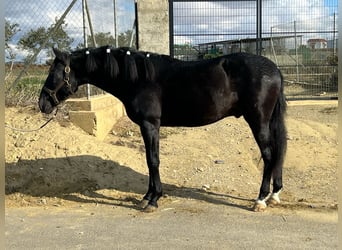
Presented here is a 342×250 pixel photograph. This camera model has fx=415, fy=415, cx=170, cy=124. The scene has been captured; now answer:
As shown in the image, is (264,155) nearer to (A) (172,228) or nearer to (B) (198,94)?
(B) (198,94)

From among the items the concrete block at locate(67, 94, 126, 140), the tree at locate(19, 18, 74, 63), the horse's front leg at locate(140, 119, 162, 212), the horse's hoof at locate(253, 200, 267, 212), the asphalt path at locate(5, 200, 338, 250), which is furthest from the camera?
the tree at locate(19, 18, 74, 63)

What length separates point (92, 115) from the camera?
7816 mm

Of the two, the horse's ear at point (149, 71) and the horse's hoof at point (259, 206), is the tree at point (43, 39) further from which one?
the horse's hoof at point (259, 206)

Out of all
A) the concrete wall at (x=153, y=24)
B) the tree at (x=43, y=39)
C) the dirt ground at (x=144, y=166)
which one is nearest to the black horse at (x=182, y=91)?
the dirt ground at (x=144, y=166)

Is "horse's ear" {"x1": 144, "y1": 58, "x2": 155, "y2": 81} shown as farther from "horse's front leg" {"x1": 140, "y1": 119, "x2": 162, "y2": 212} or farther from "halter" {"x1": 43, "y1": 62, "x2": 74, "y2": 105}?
"halter" {"x1": 43, "y1": 62, "x2": 74, "y2": 105}

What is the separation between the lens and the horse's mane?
5367mm

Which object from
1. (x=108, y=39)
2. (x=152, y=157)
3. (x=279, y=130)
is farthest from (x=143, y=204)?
(x=108, y=39)

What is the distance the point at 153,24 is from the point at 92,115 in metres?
3.25

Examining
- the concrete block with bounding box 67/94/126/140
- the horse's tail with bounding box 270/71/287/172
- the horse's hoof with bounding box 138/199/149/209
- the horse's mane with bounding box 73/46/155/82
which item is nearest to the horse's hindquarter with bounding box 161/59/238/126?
the horse's mane with bounding box 73/46/155/82

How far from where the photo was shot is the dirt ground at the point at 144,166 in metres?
5.91

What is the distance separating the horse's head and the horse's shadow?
4.47ft

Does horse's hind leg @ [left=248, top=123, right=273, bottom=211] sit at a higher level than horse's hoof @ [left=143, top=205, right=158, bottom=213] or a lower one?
higher

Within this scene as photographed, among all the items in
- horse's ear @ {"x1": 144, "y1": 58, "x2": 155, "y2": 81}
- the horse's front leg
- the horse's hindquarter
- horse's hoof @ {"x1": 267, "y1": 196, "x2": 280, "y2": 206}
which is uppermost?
horse's ear @ {"x1": 144, "y1": 58, "x2": 155, "y2": 81}

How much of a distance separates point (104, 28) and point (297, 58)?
6.95m
